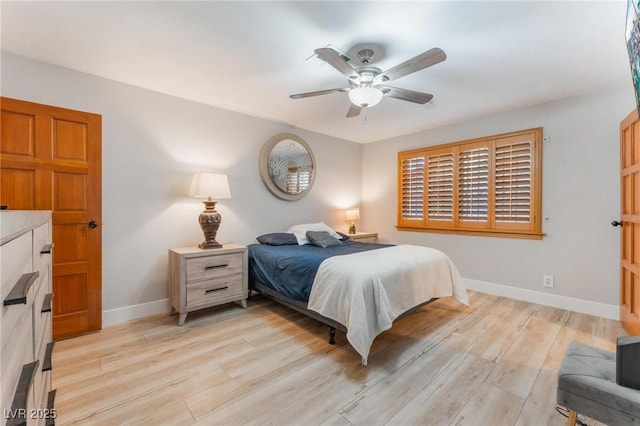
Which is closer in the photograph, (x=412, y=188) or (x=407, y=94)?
(x=407, y=94)

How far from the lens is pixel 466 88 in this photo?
2.77m

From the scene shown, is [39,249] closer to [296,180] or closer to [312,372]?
[312,372]

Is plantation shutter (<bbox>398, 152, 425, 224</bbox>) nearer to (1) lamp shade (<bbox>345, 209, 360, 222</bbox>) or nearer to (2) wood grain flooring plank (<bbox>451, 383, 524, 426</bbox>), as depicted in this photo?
(1) lamp shade (<bbox>345, 209, 360, 222</bbox>)

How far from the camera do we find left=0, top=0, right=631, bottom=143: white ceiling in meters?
1.68

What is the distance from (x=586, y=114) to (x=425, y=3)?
2552mm

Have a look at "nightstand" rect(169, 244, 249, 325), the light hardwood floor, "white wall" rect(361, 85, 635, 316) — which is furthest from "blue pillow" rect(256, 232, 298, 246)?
"white wall" rect(361, 85, 635, 316)

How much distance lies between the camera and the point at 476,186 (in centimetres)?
370

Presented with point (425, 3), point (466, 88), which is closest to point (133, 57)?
point (425, 3)

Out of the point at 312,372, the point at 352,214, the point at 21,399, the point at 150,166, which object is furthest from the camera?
the point at 352,214

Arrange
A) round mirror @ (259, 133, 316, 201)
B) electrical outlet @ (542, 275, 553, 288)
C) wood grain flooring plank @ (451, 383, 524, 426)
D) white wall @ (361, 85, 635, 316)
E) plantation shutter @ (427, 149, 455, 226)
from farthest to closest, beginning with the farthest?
plantation shutter @ (427, 149, 455, 226) → round mirror @ (259, 133, 316, 201) → electrical outlet @ (542, 275, 553, 288) → white wall @ (361, 85, 635, 316) → wood grain flooring plank @ (451, 383, 524, 426)

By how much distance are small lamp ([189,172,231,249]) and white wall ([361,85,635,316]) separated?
3301 mm

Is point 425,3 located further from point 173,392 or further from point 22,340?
point 173,392

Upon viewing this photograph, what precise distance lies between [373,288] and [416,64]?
1599 millimetres

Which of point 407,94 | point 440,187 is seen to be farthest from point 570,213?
point 407,94
